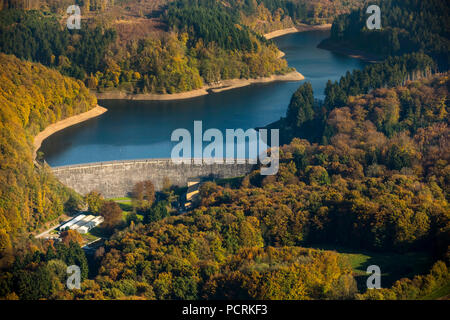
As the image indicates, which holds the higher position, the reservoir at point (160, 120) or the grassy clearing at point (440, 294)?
the grassy clearing at point (440, 294)

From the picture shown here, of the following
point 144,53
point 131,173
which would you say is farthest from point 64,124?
point 144,53

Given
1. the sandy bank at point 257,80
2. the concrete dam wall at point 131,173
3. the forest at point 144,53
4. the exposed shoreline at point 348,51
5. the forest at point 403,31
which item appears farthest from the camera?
the exposed shoreline at point 348,51

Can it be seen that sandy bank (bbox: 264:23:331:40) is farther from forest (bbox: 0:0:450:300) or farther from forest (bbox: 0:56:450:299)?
forest (bbox: 0:56:450:299)

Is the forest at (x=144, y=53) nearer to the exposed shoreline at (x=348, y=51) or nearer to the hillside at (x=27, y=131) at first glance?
the hillside at (x=27, y=131)

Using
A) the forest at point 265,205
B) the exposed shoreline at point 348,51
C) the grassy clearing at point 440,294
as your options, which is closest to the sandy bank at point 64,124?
the forest at point 265,205

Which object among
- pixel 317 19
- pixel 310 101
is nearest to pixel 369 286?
pixel 310 101

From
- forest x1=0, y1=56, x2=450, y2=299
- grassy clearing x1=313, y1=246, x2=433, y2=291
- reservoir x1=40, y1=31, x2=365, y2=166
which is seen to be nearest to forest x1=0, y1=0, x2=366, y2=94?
reservoir x1=40, y1=31, x2=365, y2=166

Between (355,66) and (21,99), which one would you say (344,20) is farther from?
(21,99)
